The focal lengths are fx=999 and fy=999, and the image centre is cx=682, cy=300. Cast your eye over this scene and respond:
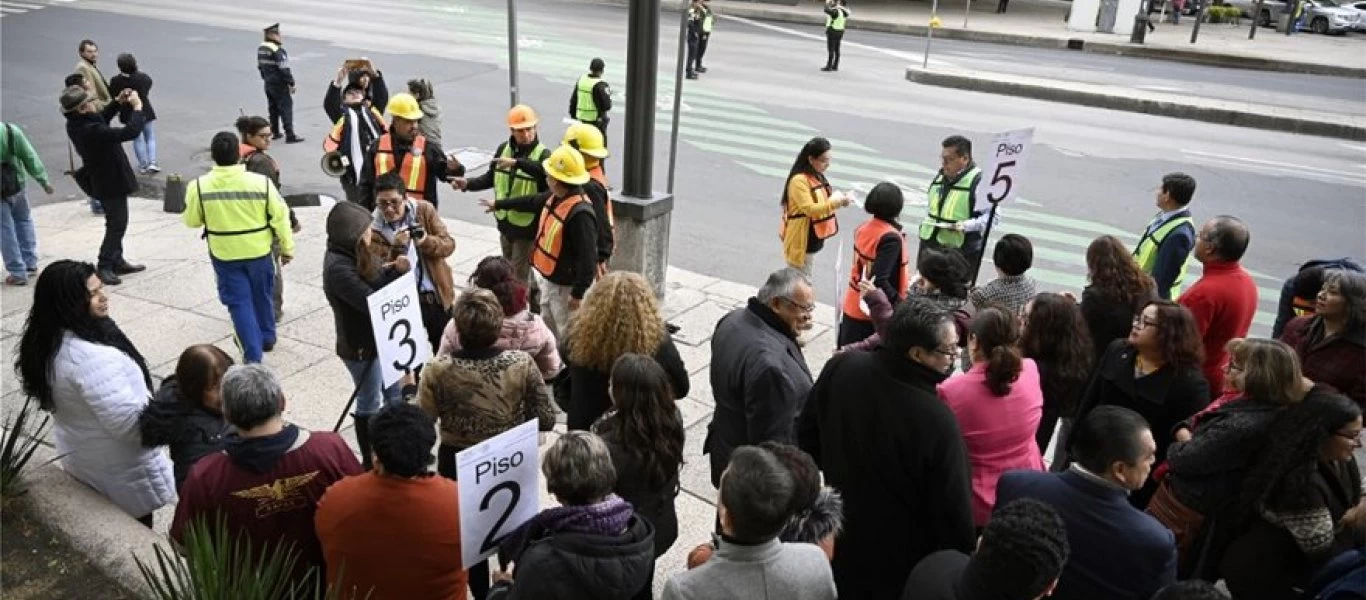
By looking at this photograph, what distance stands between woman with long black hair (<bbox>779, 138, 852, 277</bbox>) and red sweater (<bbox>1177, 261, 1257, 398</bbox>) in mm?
2603

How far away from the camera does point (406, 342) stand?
5.23 metres

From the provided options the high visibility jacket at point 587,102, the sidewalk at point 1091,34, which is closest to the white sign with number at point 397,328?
the high visibility jacket at point 587,102

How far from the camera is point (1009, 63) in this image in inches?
981

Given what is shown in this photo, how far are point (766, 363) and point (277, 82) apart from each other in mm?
12178

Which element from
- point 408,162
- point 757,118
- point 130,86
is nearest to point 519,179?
point 408,162

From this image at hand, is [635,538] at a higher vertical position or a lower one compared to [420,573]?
higher

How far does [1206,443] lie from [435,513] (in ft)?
9.94

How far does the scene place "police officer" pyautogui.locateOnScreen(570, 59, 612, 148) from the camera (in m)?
12.9

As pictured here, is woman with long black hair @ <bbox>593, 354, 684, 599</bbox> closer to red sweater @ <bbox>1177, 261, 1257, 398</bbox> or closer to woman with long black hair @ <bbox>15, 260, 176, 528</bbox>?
woman with long black hair @ <bbox>15, 260, 176, 528</bbox>

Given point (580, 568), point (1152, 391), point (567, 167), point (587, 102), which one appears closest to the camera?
point (580, 568)

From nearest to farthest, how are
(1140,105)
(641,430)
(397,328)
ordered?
(641,430), (397,328), (1140,105)

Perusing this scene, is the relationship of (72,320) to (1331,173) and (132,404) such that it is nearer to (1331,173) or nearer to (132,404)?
(132,404)

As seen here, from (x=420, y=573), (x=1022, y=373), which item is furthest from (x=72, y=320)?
(x=1022, y=373)

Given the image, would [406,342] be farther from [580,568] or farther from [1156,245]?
[1156,245]
